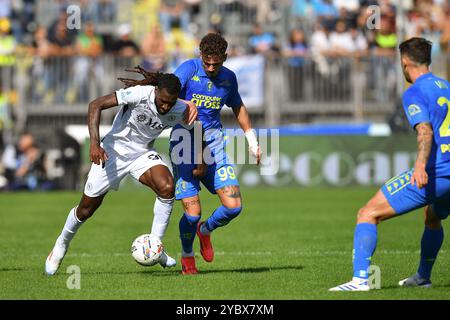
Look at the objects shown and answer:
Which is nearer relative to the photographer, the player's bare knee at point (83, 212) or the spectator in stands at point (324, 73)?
the player's bare knee at point (83, 212)

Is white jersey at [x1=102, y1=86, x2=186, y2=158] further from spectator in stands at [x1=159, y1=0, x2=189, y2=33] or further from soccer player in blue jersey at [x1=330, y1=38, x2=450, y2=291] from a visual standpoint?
spectator in stands at [x1=159, y1=0, x2=189, y2=33]

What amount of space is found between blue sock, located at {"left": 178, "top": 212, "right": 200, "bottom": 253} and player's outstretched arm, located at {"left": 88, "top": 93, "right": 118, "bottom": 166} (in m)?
1.34

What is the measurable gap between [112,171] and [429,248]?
352 centimetres

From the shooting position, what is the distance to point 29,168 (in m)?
25.3

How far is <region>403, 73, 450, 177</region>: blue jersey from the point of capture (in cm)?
893

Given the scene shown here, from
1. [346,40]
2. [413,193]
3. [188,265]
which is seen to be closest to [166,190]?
[188,265]

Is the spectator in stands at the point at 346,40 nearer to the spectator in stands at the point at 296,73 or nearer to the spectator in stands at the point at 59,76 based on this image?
the spectator in stands at the point at 296,73

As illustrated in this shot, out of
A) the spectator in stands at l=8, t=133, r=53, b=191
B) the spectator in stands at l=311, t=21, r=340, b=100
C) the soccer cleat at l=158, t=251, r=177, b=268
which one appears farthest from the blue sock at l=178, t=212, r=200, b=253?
the spectator in stands at l=311, t=21, r=340, b=100

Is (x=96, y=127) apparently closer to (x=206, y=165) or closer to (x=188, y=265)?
(x=206, y=165)

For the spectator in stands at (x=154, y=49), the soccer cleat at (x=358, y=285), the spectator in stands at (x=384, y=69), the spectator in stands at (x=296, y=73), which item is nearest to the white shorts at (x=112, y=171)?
the soccer cleat at (x=358, y=285)

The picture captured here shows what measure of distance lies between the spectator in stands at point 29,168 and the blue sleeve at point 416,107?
17.1 metres

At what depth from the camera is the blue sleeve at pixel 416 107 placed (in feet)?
Answer: 29.1

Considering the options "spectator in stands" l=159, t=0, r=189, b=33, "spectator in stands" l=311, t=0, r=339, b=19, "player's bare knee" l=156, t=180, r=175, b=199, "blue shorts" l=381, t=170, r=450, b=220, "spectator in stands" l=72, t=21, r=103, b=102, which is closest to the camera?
"blue shorts" l=381, t=170, r=450, b=220

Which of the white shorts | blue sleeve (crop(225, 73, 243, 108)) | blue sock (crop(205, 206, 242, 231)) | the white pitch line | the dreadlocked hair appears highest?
the dreadlocked hair
